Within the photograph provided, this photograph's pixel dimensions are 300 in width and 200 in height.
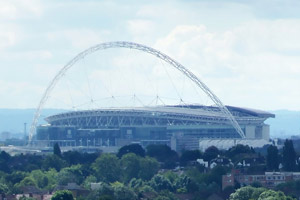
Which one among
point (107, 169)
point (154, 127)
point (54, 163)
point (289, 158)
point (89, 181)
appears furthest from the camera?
point (154, 127)

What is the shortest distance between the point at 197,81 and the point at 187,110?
10.2m

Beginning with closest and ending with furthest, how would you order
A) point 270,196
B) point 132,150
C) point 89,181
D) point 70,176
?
point 270,196, point 89,181, point 70,176, point 132,150

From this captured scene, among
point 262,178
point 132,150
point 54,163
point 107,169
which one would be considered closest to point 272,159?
point 262,178

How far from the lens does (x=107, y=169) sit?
376ft

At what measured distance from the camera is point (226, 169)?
107 m

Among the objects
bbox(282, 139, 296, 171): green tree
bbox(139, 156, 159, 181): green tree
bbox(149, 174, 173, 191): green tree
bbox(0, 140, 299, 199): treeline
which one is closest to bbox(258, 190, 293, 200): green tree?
bbox(0, 140, 299, 199): treeline

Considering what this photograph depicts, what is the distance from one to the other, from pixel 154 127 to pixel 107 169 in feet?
204

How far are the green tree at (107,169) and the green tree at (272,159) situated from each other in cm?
1197

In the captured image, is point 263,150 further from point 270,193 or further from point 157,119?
point 270,193

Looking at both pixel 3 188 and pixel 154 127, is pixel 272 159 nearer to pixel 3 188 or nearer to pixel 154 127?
pixel 3 188

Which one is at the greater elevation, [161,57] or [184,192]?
[161,57]

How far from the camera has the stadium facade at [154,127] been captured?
175 meters

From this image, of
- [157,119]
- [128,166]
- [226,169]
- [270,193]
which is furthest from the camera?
[157,119]

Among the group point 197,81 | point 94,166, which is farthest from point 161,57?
point 94,166
